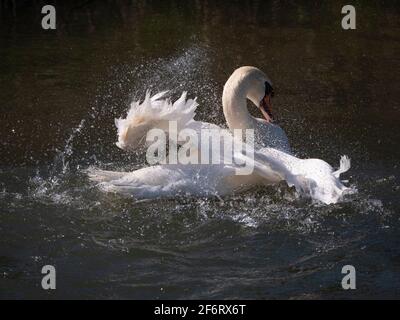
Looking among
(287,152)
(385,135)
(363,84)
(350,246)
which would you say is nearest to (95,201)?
(287,152)

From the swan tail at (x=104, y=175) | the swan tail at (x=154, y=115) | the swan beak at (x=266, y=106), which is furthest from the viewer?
the swan beak at (x=266, y=106)

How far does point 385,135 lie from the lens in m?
8.65

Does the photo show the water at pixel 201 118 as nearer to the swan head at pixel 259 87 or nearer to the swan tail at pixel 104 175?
the swan tail at pixel 104 175

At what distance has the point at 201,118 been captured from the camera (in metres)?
9.35

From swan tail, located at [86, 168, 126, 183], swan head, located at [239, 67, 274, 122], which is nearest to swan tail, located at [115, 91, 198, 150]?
swan tail, located at [86, 168, 126, 183]

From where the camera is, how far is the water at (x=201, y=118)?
226 inches

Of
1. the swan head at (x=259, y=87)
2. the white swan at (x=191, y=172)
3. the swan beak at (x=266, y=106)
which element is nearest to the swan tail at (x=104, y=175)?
the white swan at (x=191, y=172)

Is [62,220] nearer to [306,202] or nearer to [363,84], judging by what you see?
[306,202]

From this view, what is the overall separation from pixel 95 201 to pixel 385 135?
340 centimetres

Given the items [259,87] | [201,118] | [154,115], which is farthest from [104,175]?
[201,118]

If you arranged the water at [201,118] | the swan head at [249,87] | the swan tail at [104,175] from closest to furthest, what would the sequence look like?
the water at [201,118], the swan tail at [104,175], the swan head at [249,87]

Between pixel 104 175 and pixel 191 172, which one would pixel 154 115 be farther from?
pixel 104 175


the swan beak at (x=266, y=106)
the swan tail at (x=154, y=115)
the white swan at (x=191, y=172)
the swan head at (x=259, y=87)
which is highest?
the swan head at (x=259, y=87)
